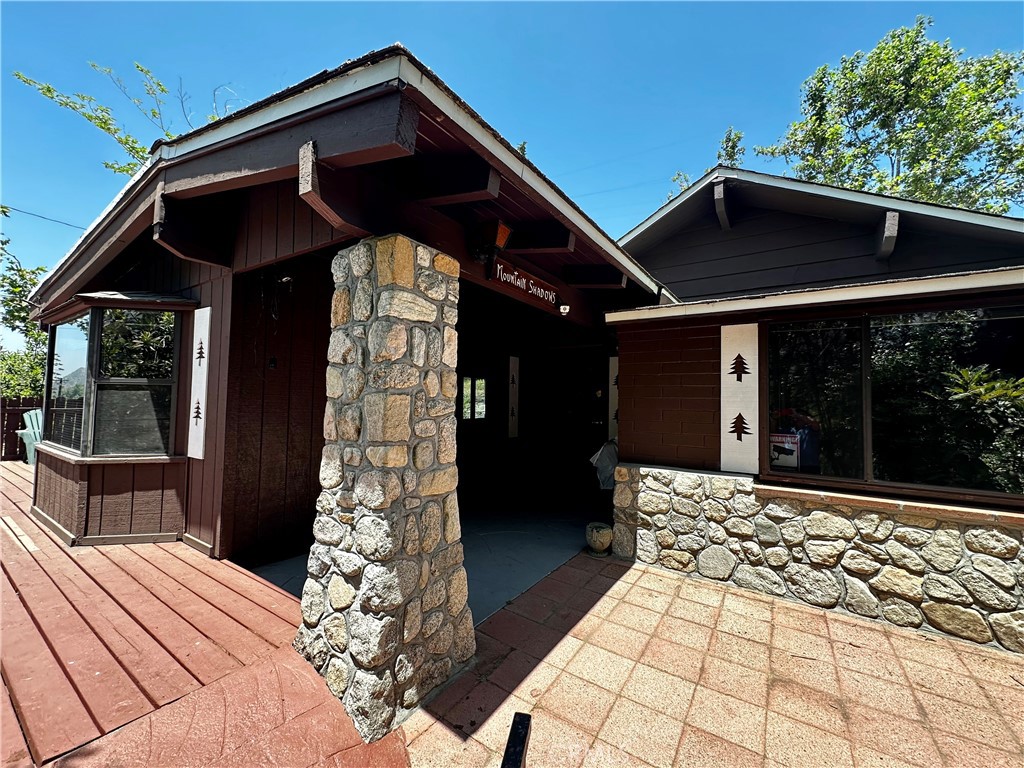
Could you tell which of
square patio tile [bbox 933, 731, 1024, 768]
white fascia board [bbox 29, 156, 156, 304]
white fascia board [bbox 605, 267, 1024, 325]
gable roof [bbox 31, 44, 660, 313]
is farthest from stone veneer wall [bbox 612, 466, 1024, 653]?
white fascia board [bbox 29, 156, 156, 304]

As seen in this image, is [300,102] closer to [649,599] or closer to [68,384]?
[649,599]

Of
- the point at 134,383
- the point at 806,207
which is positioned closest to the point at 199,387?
the point at 134,383

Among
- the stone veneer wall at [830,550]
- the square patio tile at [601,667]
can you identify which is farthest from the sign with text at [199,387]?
the stone veneer wall at [830,550]

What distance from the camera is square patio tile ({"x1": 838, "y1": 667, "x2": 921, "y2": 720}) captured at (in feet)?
6.94

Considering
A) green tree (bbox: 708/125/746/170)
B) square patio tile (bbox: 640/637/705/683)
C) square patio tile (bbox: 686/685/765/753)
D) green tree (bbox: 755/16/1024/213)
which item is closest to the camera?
square patio tile (bbox: 686/685/765/753)

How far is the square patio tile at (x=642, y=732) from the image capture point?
1815mm

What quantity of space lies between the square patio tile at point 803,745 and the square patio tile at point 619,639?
0.73 metres

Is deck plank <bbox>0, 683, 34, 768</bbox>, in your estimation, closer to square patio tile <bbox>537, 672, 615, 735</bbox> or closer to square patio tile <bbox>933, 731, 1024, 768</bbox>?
square patio tile <bbox>537, 672, 615, 735</bbox>

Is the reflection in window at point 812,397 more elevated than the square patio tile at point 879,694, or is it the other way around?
the reflection in window at point 812,397

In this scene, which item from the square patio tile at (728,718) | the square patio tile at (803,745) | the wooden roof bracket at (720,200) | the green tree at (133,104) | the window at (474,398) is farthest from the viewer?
the green tree at (133,104)

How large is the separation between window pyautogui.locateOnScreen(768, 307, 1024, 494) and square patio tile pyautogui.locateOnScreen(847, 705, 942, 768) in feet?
6.07

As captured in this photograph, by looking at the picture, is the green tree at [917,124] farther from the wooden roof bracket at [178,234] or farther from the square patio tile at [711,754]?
the wooden roof bracket at [178,234]

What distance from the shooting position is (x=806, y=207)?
4562 mm

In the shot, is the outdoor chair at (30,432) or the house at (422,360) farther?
the outdoor chair at (30,432)
